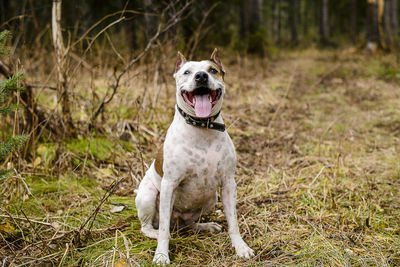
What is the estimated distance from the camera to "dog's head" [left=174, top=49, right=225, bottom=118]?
Answer: 7.73 ft

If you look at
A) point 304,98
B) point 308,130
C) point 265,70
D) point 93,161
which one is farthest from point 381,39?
point 93,161

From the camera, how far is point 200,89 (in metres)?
2.44

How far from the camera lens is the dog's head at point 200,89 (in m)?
2.36

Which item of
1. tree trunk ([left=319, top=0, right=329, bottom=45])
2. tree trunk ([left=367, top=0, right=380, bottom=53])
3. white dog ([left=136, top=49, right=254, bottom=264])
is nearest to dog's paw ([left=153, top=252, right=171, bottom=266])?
white dog ([left=136, top=49, right=254, bottom=264])

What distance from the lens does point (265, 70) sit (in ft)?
32.7

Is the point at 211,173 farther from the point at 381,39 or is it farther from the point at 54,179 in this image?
the point at 381,39

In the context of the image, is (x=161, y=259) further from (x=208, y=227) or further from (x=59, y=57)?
(x=59, y=57)

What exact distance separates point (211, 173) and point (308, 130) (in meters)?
3.59

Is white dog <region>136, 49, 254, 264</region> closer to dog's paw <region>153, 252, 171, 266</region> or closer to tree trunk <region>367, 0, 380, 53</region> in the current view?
dog's paw <region>153, 252, 171, 266</region>

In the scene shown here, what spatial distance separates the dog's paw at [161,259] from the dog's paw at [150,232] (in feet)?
1.05

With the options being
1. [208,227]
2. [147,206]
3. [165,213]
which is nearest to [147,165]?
[147,206]

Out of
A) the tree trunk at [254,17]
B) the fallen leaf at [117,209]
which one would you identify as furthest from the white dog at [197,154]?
the tree trunk at [254,17]

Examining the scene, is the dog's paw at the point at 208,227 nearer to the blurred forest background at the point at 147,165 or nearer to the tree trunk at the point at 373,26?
the blurred forest background at the point at 147,165

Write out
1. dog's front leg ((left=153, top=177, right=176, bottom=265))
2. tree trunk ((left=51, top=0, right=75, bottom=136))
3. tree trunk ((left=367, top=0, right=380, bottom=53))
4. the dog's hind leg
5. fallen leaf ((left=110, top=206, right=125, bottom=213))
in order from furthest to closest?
tree trunk ((left=367, top=0, right=380, bottom=53))
tree trunk ((left=51, top=0, right=75, bottom=136))
fallen leaf ((left=110, top=206, right=125, bottom=213))
the dog's hind leg
dog's front leg ((left=153, top=177, right=176, bottom=265))
